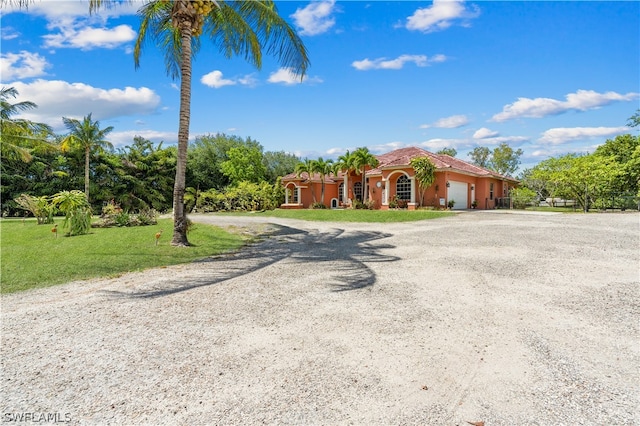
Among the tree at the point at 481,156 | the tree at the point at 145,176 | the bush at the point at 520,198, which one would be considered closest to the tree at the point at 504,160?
the tree at the point at 481,156

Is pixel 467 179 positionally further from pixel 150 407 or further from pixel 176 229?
pixel 150 407

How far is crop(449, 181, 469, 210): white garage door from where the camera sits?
83.7 ft

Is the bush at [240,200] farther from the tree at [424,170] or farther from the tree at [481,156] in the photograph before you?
the tree at [481,156]

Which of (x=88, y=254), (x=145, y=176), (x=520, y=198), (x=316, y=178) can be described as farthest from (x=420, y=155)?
(x=145, y=176)

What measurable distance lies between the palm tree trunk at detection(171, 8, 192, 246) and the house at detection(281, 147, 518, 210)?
18150 millimetres

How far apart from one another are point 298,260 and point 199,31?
781 centimetres

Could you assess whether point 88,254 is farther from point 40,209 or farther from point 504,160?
point 504,160

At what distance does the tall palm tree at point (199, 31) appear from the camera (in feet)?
33.3

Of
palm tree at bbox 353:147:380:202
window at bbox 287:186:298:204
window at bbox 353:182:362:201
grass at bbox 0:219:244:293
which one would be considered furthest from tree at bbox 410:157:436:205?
grass at bbox 0:219:244:293

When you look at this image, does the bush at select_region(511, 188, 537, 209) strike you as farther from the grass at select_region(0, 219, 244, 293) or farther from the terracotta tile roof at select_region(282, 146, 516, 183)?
the grass at select_region(0, 219, 244, 293)

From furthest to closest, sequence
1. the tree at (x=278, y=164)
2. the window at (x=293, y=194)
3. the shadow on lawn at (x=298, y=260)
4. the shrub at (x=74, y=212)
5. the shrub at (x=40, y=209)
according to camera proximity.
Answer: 1. the tree at (x=278, y=164)
2. the window at (x=293, y=194)
3. the shrub at (x=40, y=209)
4. the shrub at (x=74, y=212)
5. the shadow on lawn at (x=298, y=260)

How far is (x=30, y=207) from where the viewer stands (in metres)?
17.7

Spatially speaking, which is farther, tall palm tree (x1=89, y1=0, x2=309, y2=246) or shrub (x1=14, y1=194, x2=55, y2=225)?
shrub (x1=14, y1=194, x2=55, y2=225)

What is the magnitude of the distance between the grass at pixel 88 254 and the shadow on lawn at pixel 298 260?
1.13 meters
